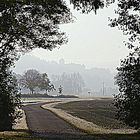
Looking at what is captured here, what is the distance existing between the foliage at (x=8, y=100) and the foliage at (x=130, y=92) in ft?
31.5

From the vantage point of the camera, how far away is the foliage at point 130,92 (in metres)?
23.9

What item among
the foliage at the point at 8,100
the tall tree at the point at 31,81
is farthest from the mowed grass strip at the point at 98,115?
the tall tree at the point at 31,81

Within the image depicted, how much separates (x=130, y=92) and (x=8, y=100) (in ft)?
35.8

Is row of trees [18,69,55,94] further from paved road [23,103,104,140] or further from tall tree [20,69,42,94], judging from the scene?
paved road [23,103,104,140]

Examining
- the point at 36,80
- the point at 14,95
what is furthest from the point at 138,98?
the point at 36,80

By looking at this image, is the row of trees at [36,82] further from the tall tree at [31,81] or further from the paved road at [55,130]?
the paved road at [55,130]

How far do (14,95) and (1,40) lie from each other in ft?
23.0

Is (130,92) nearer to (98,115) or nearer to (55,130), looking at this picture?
(55,130)

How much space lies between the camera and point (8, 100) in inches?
1176

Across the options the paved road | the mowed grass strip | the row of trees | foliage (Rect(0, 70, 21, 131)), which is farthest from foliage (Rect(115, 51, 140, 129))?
the row of trees

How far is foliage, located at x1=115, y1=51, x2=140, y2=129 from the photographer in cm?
2386

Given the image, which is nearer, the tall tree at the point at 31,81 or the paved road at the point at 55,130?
the paved road at the point at 55,130

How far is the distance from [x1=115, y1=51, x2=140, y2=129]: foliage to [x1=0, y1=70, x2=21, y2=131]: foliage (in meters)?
9.59

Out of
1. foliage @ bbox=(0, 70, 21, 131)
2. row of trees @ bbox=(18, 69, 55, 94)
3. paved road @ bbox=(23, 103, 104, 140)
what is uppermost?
row of trees @ bbox=(18, 69, 55, 94)
